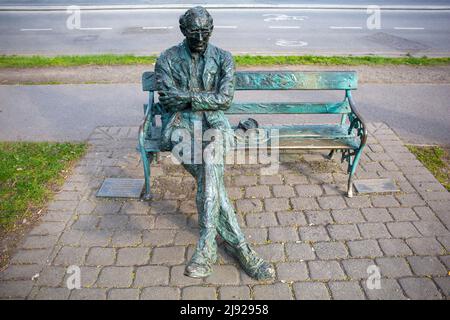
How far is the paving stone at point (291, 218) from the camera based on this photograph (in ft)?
13.7

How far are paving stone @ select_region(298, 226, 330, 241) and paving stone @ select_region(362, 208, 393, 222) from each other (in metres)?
0.56

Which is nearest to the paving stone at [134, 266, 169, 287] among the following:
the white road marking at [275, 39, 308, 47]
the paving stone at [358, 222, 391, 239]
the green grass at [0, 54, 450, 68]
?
the paving stone at [358, 222, 391, 239]

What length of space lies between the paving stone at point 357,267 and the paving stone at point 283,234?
55 centimetres

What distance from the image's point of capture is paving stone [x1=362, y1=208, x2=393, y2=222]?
424 cm

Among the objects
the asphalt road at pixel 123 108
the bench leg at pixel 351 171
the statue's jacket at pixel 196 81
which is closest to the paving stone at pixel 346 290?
the bench leg at pixel 351 171

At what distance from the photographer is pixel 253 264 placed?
3479mm

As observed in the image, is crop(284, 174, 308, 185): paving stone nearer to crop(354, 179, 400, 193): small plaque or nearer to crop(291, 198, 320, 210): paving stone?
crop(291, 198, 320, 210): paving stone

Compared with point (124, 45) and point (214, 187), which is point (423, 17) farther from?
point (214, 187)

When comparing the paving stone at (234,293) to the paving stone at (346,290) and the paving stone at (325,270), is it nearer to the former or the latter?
the paving stone at (325,270)

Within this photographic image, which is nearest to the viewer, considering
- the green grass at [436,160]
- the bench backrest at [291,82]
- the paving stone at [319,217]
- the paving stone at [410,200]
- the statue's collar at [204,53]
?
the statue's collar at [204,53]

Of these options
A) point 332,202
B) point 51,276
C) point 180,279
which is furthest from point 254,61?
point 51,276

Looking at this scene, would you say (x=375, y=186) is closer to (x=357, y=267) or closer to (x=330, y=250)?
(x=330, y=250)

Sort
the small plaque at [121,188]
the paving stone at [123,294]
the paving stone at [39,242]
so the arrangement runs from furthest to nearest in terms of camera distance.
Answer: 1. the small plaque at [121,188]
2. the paving stone at [39,242]
3. the paving stone at [123,294]
